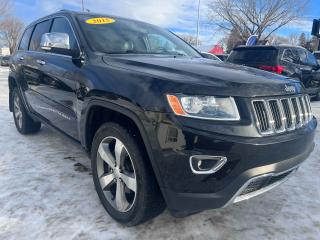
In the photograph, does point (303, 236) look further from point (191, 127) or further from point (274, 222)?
point (191, 127)

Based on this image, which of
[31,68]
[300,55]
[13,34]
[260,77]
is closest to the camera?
[260,77]

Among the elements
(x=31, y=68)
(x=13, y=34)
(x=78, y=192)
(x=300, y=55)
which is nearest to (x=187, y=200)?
(x=78, y=192)

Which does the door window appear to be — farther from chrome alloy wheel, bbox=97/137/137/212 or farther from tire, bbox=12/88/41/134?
chrome alloy wheel, bbox=97/137/137/212

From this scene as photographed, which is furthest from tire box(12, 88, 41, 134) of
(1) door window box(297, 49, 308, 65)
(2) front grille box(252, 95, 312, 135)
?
(1) door window box(297, 49, 308, 65)

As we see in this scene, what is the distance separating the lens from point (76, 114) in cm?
306

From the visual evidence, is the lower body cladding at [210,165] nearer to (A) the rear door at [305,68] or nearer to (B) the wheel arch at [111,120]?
(B) the wheel arch at [111,120]

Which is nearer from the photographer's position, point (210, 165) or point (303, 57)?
point (210, 165)

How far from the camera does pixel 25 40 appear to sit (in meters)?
4.98

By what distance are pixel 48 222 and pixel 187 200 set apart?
1.21 meters

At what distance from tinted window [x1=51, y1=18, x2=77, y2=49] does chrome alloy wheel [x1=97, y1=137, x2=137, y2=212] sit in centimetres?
112

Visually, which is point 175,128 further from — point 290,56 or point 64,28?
point 290,56

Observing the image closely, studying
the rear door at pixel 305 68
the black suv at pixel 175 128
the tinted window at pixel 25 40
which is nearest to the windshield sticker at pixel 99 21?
the black suv at pixel 175 128

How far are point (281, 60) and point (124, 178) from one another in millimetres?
7004

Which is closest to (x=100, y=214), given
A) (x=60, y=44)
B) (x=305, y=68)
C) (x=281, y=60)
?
(x=60, y=44)
